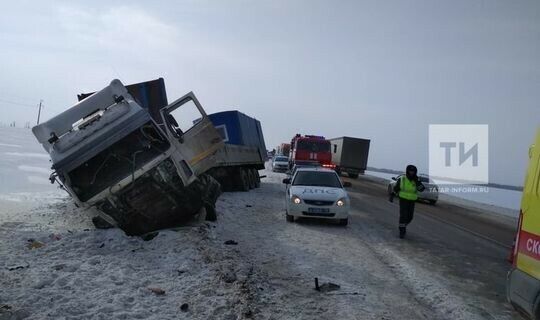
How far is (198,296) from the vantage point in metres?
5.95

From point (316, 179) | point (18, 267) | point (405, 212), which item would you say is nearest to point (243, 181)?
point (316, 179)

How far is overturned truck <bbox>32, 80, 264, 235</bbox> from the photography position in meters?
8.88

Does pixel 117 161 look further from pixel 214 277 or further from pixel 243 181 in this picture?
pixel 243 181

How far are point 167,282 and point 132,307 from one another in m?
1.05

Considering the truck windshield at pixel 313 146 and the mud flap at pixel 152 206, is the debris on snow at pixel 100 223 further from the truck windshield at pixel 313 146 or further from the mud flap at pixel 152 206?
the truck windshield at pixel 313 146

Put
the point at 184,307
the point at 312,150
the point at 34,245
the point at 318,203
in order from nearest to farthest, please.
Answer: the point at 184,307, the point at 34,245, the point at 318,203, the point at 312,150

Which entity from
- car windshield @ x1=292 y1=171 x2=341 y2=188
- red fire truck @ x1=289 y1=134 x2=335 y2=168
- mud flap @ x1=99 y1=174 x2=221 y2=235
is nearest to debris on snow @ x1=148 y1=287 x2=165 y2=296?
mud flap @ x1=99 y1=174 x2=221 y2=235

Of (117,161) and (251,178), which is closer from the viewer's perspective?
(117,161)

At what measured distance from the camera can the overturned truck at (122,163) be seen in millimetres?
8875

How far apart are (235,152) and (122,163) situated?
32.6ft

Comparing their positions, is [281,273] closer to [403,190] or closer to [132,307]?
[132,307]

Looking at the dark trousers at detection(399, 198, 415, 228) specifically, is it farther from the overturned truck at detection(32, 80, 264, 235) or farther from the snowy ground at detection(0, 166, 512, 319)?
the overturned truck at detection(32, 80, 264, 235)

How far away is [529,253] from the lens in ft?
14.3

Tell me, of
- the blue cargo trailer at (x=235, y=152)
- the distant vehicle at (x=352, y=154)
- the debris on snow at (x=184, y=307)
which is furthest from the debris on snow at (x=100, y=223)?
the distant vehicle at (x=352, y=154)
